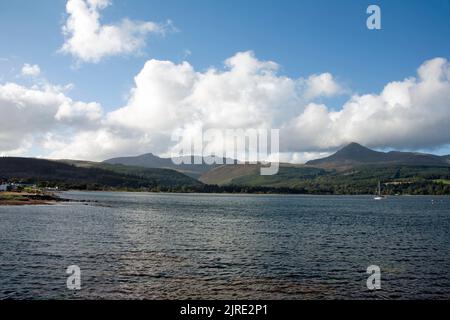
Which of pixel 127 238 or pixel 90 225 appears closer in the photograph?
pixel 127 238

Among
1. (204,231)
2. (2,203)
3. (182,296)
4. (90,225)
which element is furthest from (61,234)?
(2,203)

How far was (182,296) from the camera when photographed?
3972 centimetres

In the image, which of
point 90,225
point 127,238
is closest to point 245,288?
point 127,238

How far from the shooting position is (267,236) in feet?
289

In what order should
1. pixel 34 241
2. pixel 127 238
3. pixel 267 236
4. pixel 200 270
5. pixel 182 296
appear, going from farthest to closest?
1. pixel 267 236
2. pixel 127 238
3. pixel 34 241
4. pixel 200 270
5. pixel 182 296

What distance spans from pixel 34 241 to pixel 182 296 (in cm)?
4076

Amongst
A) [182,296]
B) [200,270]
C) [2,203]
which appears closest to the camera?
[182,296]

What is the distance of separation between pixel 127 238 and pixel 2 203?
354ft

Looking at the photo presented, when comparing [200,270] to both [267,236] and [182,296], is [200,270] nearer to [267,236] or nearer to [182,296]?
[182,296]
